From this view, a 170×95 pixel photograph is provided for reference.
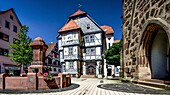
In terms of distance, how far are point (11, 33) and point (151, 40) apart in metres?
26.7

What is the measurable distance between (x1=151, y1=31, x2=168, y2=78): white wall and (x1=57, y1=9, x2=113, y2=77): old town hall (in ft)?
69.7

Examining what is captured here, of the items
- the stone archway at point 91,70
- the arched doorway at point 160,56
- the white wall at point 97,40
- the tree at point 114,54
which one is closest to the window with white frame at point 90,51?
the white wall at point 97,40

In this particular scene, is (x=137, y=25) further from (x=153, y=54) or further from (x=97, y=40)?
(x=97, y=40)

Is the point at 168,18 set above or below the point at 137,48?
above

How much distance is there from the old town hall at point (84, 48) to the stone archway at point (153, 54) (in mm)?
21242

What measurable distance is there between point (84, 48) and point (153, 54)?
80.2 feet


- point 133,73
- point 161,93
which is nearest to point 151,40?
point 133,73

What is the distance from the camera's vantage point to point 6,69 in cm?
2472

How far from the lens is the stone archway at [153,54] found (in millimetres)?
6668

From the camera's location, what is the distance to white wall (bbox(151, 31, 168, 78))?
714 cm

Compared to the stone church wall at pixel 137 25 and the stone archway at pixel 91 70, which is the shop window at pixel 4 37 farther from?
the stone church wall at pixel 137 25

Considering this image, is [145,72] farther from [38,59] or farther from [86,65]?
[86,65]

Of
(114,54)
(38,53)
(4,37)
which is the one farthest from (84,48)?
(38,53)

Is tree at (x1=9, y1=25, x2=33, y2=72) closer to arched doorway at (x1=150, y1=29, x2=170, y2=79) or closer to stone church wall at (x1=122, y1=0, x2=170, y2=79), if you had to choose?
stone church wall at (x1=122, y1=0, x2=170, y2=79)
